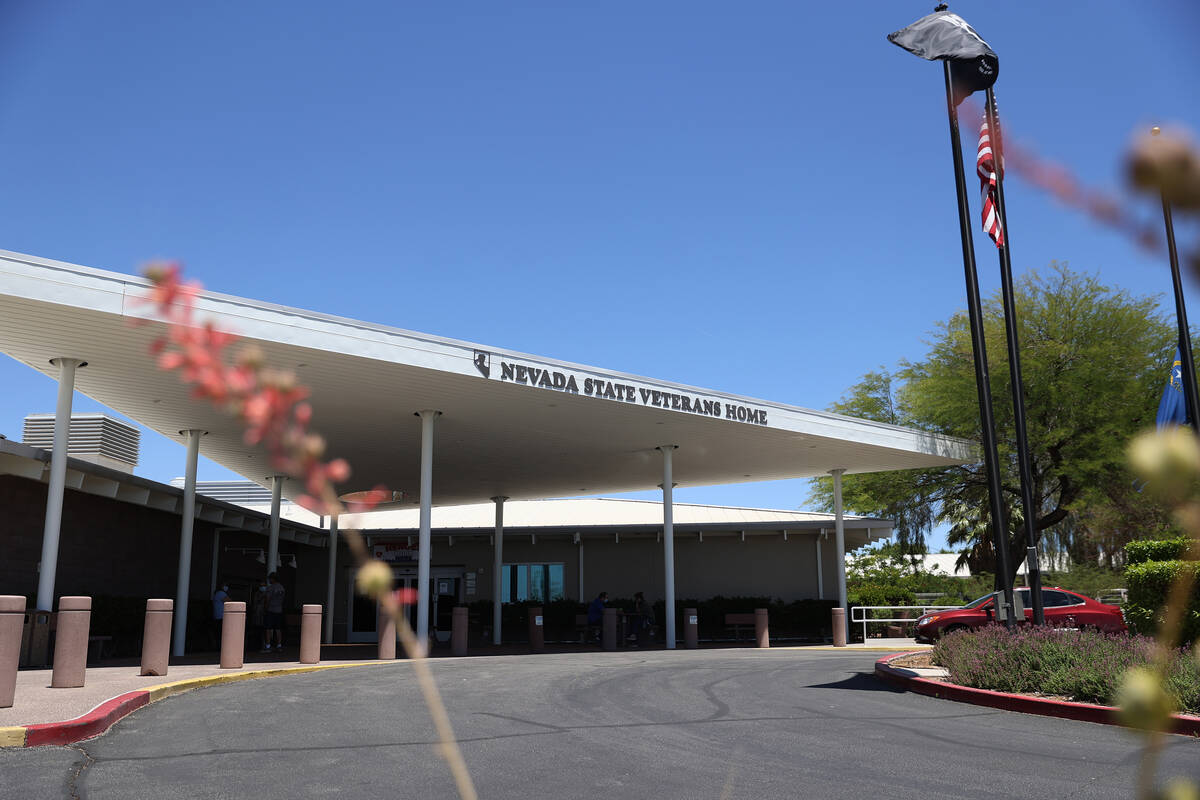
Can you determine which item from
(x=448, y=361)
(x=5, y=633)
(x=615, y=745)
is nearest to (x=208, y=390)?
(x=615, y=745)

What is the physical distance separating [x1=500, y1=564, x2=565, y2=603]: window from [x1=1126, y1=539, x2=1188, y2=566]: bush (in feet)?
82.7

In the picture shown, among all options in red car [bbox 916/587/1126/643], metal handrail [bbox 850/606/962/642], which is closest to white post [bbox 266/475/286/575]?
metal handrail [bbox 850/606/962/642]

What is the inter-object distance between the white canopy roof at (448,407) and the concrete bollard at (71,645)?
319 cm

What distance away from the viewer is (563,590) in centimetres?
3897

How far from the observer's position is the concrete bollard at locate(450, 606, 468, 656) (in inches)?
946

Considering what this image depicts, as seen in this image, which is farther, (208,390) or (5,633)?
(5,633)

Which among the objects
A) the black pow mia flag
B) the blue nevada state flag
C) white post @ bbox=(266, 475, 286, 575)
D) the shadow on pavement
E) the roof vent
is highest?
the black pow mia flag

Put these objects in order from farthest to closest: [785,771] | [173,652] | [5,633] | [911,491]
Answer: [911,491] → [173,652] → [5,633] → [785,771]

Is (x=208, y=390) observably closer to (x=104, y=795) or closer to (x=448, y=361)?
(x=104, y=795)

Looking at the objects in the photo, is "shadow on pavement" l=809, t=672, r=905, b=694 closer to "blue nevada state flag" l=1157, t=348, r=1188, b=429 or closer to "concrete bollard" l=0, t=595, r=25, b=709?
"blue nevada state flag" l=1157, t=348, r=1188, b=429

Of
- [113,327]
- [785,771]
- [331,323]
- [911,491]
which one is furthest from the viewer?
[911,491]

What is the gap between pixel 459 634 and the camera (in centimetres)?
2414

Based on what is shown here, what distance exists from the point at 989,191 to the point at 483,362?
10027 millimetres

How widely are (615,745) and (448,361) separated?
1189 cm
